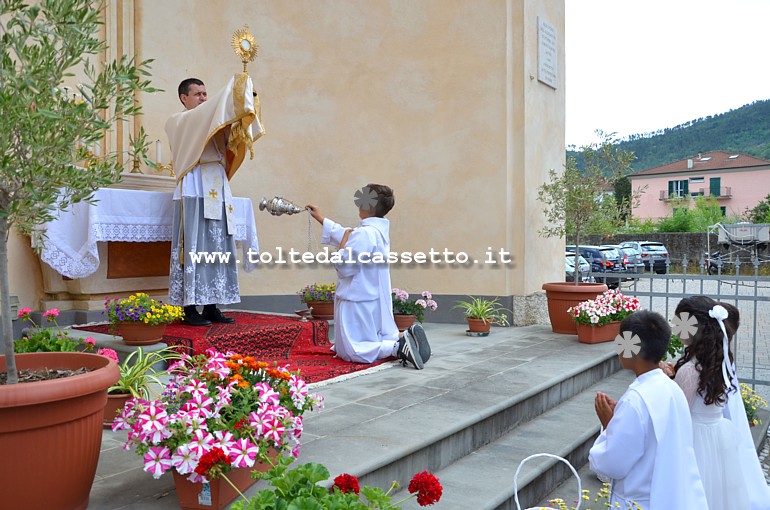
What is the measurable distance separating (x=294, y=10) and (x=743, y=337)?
8.43 m

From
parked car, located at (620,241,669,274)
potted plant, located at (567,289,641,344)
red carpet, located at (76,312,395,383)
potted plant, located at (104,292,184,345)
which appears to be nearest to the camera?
potted plant, located at (104,292,184,345)

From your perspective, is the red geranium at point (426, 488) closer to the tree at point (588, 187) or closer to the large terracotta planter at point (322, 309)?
the large terracotta planter at point (322, 309)

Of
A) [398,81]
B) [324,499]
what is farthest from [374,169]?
[324,499]

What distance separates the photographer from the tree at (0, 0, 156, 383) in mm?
2162

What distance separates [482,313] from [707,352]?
430cm

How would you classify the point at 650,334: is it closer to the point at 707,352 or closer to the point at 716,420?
the point at 707,352

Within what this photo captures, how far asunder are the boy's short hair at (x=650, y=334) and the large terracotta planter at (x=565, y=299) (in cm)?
459

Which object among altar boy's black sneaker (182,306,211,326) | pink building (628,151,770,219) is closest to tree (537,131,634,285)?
→ altar boy's black sneaker (182,306,211,326)

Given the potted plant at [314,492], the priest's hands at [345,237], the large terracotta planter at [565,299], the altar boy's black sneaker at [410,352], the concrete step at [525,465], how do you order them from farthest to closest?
the large terracotta planter at [565,299] → the priest's hands at [345,237] → the altar boy's black sneaker at [410,352] → the concrete step at [525,465] → the potted plant at [314,492]

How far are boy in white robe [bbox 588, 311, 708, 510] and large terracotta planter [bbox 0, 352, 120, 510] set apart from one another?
6.49ft

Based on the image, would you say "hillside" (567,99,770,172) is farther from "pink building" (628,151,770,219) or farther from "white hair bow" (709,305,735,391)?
"white hair bow" (709,305,735,391)

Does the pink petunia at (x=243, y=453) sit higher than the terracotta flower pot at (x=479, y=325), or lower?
higher

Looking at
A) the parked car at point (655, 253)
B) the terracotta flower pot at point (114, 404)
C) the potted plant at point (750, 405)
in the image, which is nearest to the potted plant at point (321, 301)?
the terracotta flower pot at point (114, 404)

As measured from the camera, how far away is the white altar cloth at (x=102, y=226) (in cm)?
511
